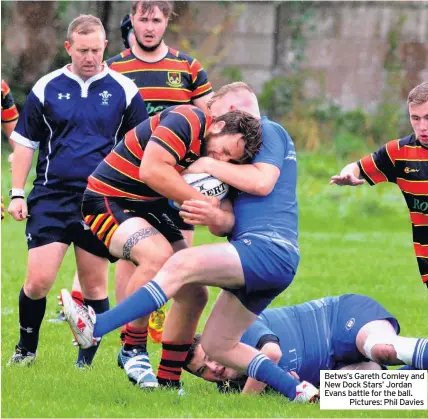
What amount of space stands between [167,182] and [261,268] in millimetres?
658

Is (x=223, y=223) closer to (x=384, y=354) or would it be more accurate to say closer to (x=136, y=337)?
(x=136, y=337)

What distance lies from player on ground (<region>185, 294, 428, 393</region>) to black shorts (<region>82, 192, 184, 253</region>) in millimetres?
774

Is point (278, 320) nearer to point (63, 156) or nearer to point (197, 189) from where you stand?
point (197, 189)

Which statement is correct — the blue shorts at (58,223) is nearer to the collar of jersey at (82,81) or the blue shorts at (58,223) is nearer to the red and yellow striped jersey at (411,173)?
the collar of jersey at (82,81)

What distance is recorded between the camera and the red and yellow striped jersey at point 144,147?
573 centimetres

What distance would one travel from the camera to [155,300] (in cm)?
547

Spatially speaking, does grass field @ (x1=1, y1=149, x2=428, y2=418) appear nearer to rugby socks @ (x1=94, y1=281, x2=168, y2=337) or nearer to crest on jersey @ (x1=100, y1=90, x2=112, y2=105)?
rugby socks @ (x1=94, y1=281, x2=168, y2=337)

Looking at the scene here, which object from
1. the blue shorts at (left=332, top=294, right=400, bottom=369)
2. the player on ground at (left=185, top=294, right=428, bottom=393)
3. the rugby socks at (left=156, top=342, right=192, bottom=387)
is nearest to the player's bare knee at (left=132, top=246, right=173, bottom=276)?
the rugby socks at (left=156, top=342, right=192, bottom=387)

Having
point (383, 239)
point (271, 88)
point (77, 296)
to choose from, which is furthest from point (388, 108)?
point (77, 296)

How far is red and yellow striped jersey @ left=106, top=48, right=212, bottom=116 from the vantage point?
27.1 ft

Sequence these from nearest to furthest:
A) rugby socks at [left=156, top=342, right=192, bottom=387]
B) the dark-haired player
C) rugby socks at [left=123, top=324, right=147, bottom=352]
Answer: rugby socks at [left=156, top=342, right=192, bottom=387]
rugby socks at [left=123, top=324, right=147, bottom=352]
the dark-haired player

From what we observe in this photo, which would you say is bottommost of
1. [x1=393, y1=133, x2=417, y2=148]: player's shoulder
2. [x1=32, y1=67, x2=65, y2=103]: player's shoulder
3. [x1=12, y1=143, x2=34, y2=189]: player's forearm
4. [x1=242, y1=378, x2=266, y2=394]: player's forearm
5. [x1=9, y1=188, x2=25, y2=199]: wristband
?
[x1=242, y1=378, x2=266, y2=394]: player's forearm

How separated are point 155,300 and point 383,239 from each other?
9322 mm

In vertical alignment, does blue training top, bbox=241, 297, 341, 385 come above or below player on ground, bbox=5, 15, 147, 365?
below
